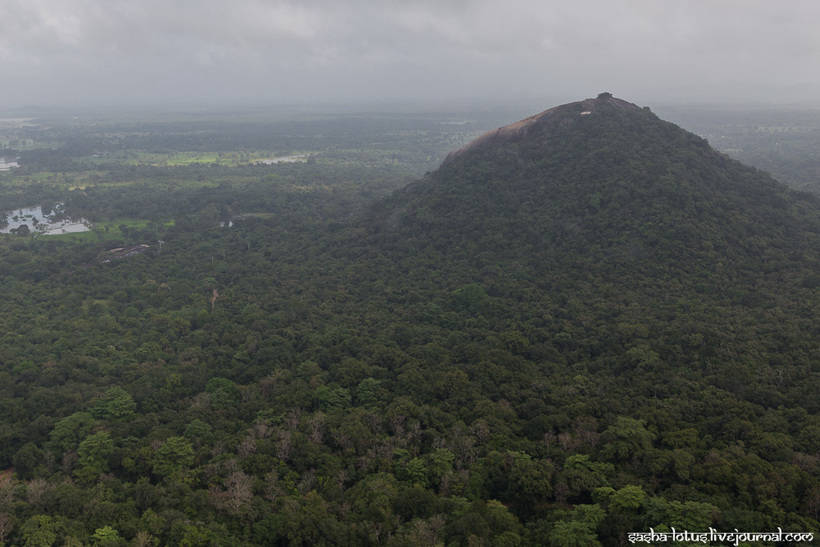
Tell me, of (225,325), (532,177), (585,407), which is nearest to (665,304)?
(585,407)

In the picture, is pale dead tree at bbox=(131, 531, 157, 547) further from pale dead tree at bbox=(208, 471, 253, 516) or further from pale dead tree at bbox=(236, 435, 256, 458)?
pale dead tree at bbox=(236, 435, 256, 458)

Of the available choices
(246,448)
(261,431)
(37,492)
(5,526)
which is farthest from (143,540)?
(261,431)

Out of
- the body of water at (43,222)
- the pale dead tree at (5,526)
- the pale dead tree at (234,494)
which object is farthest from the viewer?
the body of water at (43,222)

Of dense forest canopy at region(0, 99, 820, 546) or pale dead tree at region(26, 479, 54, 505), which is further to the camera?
pale dead tree at region(26, 479, 54, 505)

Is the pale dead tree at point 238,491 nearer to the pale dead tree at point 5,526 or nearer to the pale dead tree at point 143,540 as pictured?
the pale dead tree at point 143,540

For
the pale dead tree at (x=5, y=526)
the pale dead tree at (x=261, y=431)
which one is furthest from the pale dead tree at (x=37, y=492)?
the pale dead tree at (x=261, y=431)

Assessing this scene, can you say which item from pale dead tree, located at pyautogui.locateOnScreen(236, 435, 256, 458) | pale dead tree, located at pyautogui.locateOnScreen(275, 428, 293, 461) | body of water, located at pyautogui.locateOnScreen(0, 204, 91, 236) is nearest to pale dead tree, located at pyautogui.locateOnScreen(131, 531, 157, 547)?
pale dead tree, located at pyautogui.locateOnScreen(236, 435, 256, 458)
